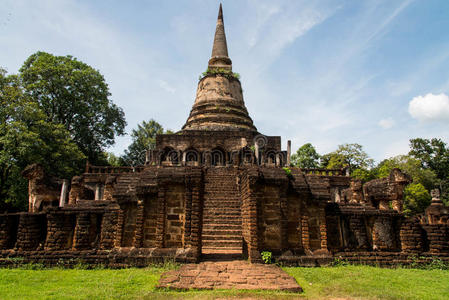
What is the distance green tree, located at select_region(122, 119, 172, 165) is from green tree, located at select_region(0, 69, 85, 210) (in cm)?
1396

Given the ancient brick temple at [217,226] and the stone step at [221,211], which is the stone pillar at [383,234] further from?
the stone step at [221,211]

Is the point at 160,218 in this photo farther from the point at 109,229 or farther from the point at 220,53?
the point at 220,53

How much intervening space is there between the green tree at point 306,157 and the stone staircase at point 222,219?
73.0 feet

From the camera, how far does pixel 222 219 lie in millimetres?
11062

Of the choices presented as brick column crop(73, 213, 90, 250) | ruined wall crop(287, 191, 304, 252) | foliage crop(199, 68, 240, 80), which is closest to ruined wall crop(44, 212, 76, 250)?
brick column crop(73, 213, 90, 250)

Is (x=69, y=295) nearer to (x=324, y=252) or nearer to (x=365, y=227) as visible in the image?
(x=324, y=252)

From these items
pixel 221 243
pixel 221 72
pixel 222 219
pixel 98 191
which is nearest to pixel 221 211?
pixel 222 219

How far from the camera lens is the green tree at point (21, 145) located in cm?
1767

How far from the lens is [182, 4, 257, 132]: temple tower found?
22.5m

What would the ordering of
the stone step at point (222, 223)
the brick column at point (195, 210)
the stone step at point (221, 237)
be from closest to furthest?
the brick column at point (195, 210) → the stone step at point (221, 237) → the stone step at point (222, 223)

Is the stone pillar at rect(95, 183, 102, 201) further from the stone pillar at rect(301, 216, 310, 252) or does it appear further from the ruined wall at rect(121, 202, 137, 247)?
the stone pillar at rect(301, 216, 310, 252)

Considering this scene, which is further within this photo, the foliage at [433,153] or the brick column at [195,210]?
the foliage at [433,153]

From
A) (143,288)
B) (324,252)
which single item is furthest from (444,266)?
(143,288)

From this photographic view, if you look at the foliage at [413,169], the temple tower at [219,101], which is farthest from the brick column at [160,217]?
the foliage at [413,169]
